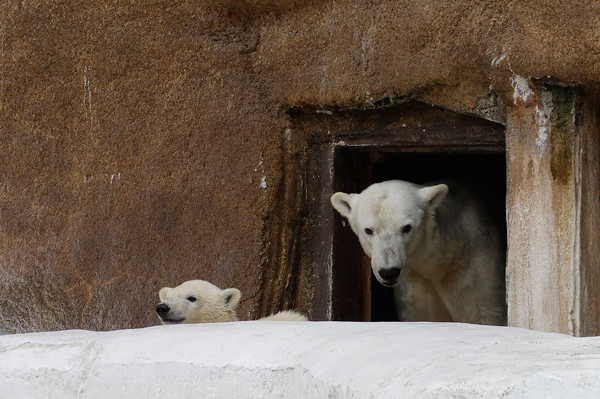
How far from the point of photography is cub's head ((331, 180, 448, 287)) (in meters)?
5.10

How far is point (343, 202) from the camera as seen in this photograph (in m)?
5.47

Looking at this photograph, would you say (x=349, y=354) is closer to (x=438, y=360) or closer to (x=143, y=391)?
(x=438, y=360)

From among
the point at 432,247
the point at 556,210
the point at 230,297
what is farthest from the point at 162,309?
the point at 556,210

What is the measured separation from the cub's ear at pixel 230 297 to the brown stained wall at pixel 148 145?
55 centimetres

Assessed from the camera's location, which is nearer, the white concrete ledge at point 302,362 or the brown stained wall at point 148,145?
the white concrete ledge at point 302,362

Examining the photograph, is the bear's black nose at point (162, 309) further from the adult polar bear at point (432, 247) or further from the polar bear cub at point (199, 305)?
the adult polar bear at point (432, 247)

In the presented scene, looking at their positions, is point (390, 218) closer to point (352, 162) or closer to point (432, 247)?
point (432, 247)

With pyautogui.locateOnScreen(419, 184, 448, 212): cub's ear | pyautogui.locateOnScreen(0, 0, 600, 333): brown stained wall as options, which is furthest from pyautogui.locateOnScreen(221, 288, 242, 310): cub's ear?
pyautogui.locateOnScreen(419, 184, 448, 212): cub's ear

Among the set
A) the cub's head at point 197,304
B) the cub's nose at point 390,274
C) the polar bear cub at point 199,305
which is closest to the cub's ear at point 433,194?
the cub's nose at point 390,274

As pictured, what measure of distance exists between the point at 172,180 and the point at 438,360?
137 inches

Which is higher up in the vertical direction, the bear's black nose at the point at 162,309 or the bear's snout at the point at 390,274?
the bear's snout at the point at 390,274

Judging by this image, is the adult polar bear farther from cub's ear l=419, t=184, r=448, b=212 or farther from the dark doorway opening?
the dark doorway opening

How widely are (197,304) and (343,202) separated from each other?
3.82 feet

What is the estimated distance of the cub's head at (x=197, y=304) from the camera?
181 inches
